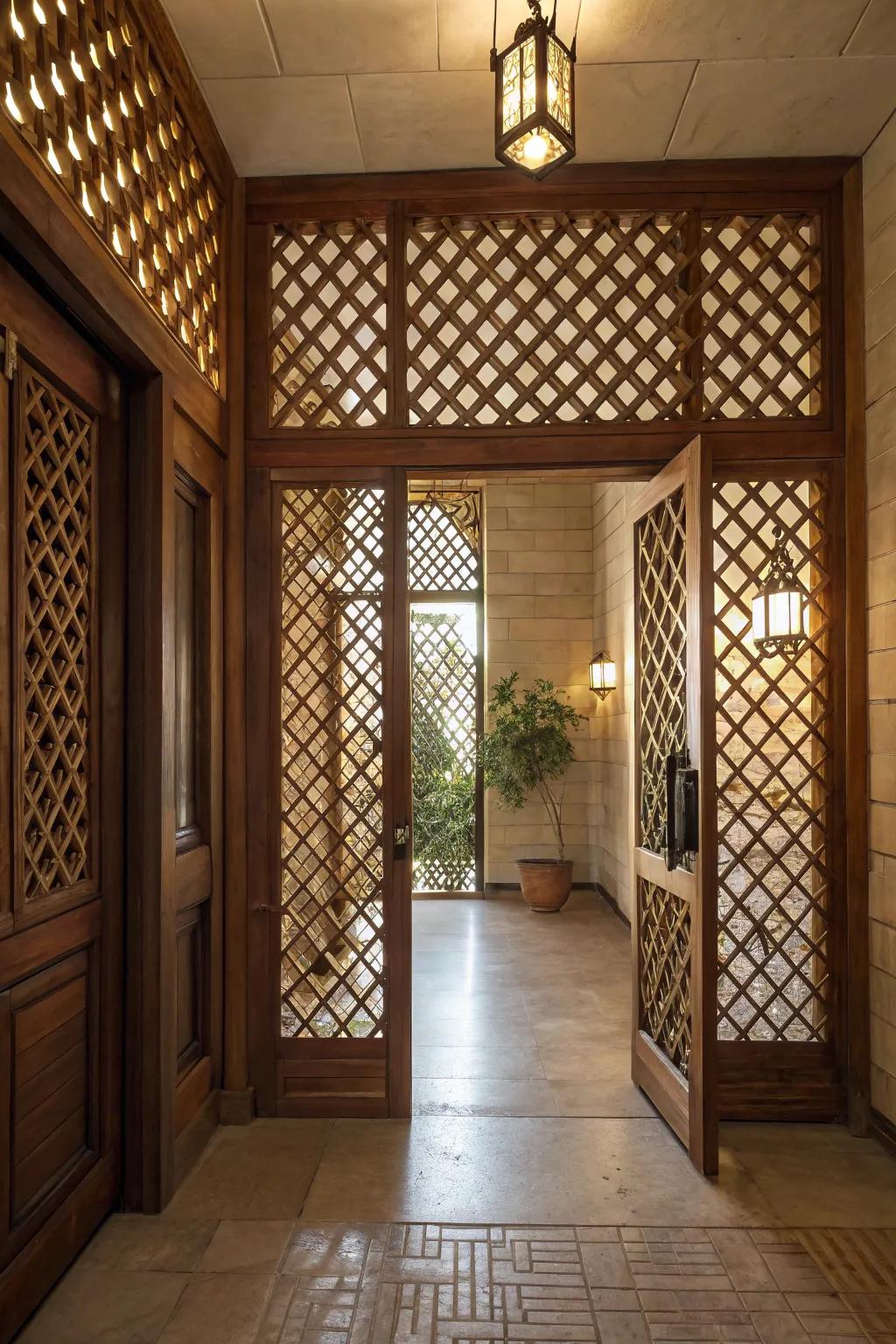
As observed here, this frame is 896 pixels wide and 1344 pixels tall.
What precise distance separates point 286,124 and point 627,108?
3.45ft

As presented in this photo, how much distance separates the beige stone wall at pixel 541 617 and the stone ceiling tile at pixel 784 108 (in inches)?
163

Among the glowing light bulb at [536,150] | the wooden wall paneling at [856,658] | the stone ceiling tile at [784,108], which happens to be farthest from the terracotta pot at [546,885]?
the glowing light bulb at [536,150]

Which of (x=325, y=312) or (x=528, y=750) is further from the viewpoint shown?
(x=528, y=750)

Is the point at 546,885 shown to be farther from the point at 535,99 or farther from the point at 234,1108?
the point at 535,99

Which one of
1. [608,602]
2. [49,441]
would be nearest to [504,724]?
[608,602]

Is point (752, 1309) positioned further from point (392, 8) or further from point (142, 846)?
point (392, 8)

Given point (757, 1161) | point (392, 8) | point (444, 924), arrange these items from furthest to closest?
point (444, 924) < point (757, 1161) < point (392, 8)

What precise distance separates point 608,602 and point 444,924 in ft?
8.22

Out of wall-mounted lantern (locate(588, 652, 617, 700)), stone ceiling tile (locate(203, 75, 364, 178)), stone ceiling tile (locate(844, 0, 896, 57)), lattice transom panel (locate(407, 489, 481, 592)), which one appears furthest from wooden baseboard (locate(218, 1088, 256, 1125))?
lattice transom panel (locate(407, 489, 481, 592))

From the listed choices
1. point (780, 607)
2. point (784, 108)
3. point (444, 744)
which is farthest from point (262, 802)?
point (444, 744)

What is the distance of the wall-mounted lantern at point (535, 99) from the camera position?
6.64 ft

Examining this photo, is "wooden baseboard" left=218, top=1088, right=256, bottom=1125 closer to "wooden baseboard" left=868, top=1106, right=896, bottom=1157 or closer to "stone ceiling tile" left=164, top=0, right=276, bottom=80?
"wooden baseboard" left=868, top=1106, right=896, bottom=1157

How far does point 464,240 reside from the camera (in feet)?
10.5

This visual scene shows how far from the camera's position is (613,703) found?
6.51 m
